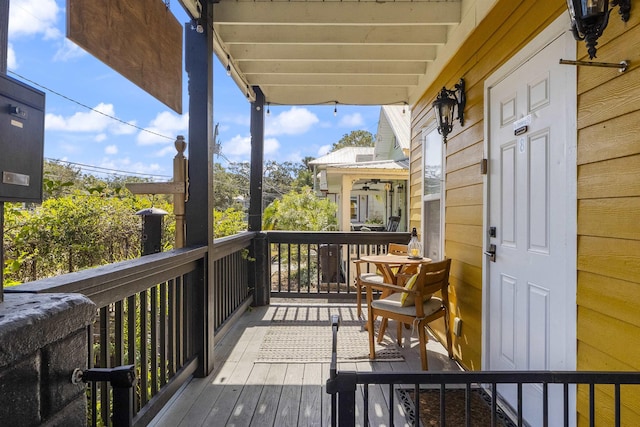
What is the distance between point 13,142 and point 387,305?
2431mm

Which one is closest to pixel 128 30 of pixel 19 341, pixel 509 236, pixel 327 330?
pixel 19 341

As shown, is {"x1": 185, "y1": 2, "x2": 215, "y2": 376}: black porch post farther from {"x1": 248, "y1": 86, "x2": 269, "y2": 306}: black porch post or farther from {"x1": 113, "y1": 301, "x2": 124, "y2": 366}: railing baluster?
{"x1": 248, "y1": 86, "x2": 269, "y2": 306}: black porch post

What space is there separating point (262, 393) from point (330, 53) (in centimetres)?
293

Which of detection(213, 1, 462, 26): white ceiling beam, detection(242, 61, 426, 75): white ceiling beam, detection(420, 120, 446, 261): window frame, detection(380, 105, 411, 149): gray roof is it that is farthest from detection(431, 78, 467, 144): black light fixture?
detection(380, 105, 411, 149): gray roof

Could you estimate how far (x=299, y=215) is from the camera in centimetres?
753

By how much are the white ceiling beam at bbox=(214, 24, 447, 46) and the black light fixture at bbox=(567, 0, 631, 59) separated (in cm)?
193

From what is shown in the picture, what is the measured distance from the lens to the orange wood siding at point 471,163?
2.06 metres

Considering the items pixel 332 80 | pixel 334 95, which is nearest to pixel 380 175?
pixel 334 95

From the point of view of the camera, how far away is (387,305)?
2.67 m

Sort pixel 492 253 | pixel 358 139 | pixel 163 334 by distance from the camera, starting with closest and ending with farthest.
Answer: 1. pixel 163 334
2. pixel 492 253
3. pixel 358 139

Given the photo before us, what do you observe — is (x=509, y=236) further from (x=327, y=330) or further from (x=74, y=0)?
(x=74, y=0)

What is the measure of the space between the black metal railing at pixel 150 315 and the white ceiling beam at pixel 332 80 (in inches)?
75.5

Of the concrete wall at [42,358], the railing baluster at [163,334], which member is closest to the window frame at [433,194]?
the railing baluster at [163,334]

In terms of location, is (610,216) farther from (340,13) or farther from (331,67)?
(331,67)
